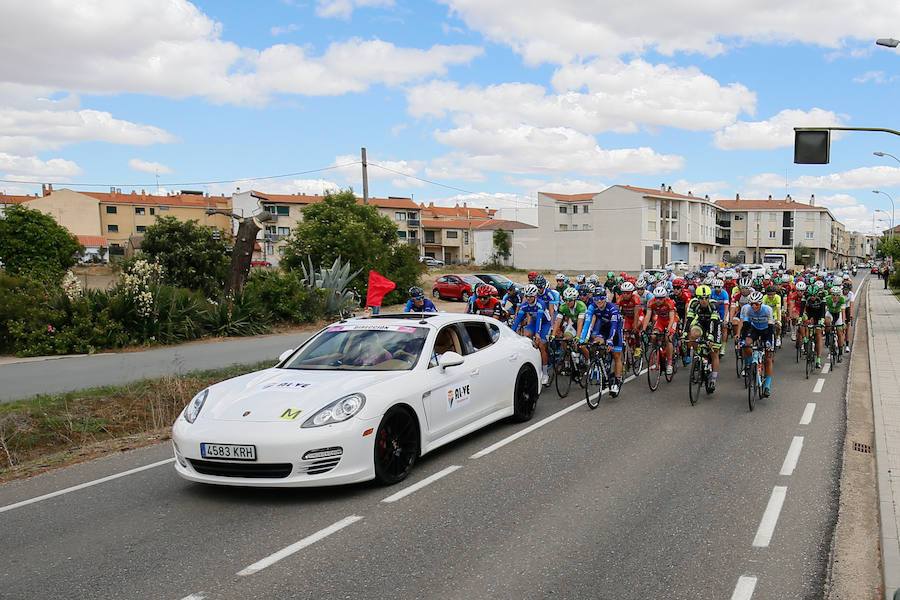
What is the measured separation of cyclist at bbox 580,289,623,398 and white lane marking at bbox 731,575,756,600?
6632mm

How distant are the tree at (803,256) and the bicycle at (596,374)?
10504 cm

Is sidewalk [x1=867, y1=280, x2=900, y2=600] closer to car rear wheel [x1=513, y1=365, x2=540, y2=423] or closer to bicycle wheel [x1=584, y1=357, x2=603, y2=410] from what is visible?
bicycle wheel [x1=584, y1=357, x2=603, y2=410]

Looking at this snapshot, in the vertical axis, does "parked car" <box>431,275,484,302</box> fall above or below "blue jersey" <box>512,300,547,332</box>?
below

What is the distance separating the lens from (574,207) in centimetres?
8319

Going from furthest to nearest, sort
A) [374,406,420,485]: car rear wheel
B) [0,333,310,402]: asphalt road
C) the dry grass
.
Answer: [0,333,310,402]: asphalt road → the dry grass → [374,406,420,485]: car rear wheel

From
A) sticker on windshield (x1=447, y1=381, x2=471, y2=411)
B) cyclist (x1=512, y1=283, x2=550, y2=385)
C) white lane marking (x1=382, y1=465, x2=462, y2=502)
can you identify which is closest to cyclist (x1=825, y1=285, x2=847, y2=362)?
cyclist (x1=512, y1=283, x2=550, y2=385)

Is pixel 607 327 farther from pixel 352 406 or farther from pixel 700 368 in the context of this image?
pixel 352 406

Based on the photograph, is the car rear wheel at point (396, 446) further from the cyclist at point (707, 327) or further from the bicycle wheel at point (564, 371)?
the cyclist at point (707, 327)

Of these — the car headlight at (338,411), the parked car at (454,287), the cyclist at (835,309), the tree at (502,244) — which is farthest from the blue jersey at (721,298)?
the tree at (502,244)

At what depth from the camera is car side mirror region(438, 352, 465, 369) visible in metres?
7.18

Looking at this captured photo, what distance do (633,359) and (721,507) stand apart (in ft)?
25.9

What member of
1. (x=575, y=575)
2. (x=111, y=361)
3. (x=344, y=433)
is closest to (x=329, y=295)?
(x=111, y=361)

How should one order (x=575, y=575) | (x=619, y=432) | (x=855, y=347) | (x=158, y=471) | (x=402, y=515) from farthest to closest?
(x=855, y=347), (x=619, y=432), (x=158, y=471), (x=402, y=515), (x=575, y=575)

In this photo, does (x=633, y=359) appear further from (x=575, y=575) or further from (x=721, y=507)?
(x=575, y=575)
